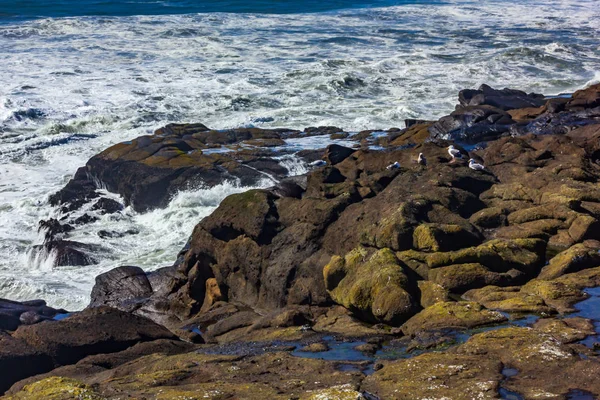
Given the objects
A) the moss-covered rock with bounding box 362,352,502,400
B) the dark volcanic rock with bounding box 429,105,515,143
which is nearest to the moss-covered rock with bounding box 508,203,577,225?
the moss-covered rock with bounding box 362,352,502,400

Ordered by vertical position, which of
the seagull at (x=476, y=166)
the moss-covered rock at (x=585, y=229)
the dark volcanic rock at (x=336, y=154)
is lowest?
the dark volcanic rock at (x=336, y=154)

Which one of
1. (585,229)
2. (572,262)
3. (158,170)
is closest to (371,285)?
(572,262)

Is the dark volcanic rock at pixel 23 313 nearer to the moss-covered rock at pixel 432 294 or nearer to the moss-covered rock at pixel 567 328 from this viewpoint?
the moss-covered rock at pixel 432 294

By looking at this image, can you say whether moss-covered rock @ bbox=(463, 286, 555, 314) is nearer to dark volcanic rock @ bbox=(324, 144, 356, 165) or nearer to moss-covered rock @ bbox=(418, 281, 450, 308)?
moss-covered rock @ bbox=(418, 281, 450, 308)

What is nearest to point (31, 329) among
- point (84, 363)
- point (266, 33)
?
point (84, 363)

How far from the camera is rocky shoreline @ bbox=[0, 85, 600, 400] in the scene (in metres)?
7.16

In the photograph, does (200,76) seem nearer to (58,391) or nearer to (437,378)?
(58,391)

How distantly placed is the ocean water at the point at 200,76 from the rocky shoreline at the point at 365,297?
1668 millimetres

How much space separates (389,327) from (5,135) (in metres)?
22.9

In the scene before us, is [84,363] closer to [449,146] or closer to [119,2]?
[449,146]

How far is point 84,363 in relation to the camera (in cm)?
952

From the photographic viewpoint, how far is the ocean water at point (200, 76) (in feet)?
64.1

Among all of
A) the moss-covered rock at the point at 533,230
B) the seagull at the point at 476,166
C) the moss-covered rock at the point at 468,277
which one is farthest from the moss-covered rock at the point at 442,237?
the seagull at the point at 476,166

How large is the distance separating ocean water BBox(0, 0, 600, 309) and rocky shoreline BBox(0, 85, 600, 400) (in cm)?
167
